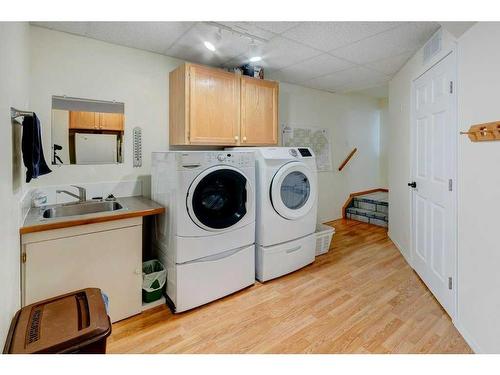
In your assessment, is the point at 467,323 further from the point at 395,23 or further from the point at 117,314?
the point at 117,314

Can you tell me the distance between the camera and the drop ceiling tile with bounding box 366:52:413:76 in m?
2.82

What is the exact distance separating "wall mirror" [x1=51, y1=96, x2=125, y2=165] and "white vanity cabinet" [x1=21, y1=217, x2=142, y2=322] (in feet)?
2.82

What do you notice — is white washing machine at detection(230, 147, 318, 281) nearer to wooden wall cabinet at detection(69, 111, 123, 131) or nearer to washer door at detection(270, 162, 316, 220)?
washer door at detection(270, 162, 316, 220)

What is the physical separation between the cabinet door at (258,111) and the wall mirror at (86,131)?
4.03ft

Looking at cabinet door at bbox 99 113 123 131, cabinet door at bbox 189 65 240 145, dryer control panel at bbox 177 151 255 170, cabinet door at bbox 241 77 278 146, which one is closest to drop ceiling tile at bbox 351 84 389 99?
cabinet door at bbox 241 77 278 146

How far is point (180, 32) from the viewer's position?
2.27 meters

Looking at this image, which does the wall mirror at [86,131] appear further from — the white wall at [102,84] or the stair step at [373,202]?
the stair step at [373,202]

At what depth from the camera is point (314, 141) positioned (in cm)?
437

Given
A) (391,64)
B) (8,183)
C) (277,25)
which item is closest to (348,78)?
(391,64)

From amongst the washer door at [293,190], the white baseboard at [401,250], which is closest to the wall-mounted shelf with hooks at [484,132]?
the washer door at [293,190]

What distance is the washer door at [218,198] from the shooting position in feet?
6.89

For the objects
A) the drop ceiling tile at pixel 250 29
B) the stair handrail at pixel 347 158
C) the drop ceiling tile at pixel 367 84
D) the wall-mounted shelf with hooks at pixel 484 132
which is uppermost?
the drop ceiling tile at pixel 367 84

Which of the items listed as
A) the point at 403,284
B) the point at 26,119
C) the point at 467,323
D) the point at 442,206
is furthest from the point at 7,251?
the point at 403,284

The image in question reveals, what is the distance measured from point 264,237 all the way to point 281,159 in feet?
2.52
